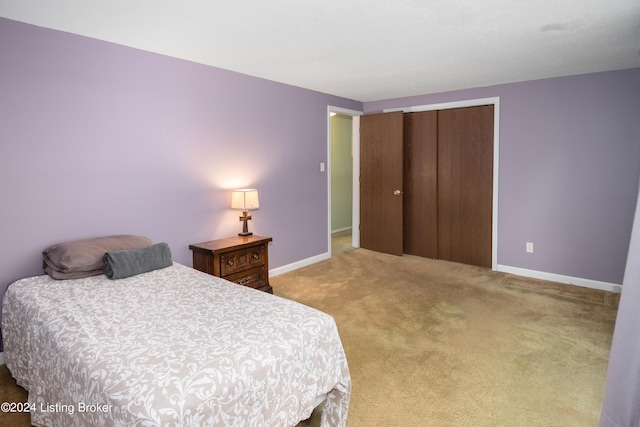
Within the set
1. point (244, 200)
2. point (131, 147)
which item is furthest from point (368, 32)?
point (131, 147)

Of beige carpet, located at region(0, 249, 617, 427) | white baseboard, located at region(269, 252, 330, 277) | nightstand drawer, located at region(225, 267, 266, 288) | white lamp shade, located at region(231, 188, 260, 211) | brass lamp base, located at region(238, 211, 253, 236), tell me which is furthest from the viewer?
white baseboard, located at region(269, 252, 330, 277)

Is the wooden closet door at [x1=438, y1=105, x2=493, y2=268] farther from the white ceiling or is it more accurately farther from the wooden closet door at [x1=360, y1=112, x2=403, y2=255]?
the white ceiling

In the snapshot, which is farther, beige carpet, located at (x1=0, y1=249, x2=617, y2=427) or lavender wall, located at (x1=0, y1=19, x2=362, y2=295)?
lavender wall, located at (x1=0, y1=19, x2=362, y2=295)

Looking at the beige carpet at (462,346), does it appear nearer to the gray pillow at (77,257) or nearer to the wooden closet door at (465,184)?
the wooden closet door at (465,184)

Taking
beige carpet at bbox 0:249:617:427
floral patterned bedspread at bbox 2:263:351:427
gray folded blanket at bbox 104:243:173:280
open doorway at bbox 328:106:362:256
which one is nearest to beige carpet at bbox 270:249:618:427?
beige carpet at bbox 0:249:617:427

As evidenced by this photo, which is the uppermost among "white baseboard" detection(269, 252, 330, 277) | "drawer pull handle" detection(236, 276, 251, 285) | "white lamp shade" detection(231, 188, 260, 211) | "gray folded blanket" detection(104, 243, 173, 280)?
"white lamp shade" detection(231, 188, 260, 211)

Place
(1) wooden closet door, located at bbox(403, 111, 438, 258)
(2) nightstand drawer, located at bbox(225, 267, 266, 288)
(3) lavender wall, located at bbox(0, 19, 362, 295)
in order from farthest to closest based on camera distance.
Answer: (1) wooden closet door, located at bbox(403, 111, 438, 258), (2) nightstand drawer, located at bbox(225, 267, 266, 288), (3) lavender wall, located at bbox(0, 19, 362, 295)

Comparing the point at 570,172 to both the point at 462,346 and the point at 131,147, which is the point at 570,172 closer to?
the point at 462,346

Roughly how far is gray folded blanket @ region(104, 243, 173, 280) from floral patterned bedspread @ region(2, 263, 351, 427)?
6.5 inches

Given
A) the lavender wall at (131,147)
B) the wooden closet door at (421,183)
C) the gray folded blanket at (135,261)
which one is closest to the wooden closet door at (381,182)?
the wooden closet door at (421,183)

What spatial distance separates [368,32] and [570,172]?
2818 mm

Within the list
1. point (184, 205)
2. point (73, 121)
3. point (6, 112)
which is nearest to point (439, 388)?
point (184, 205)

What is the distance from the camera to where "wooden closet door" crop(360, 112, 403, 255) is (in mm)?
5156

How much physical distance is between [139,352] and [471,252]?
4.23 metres
